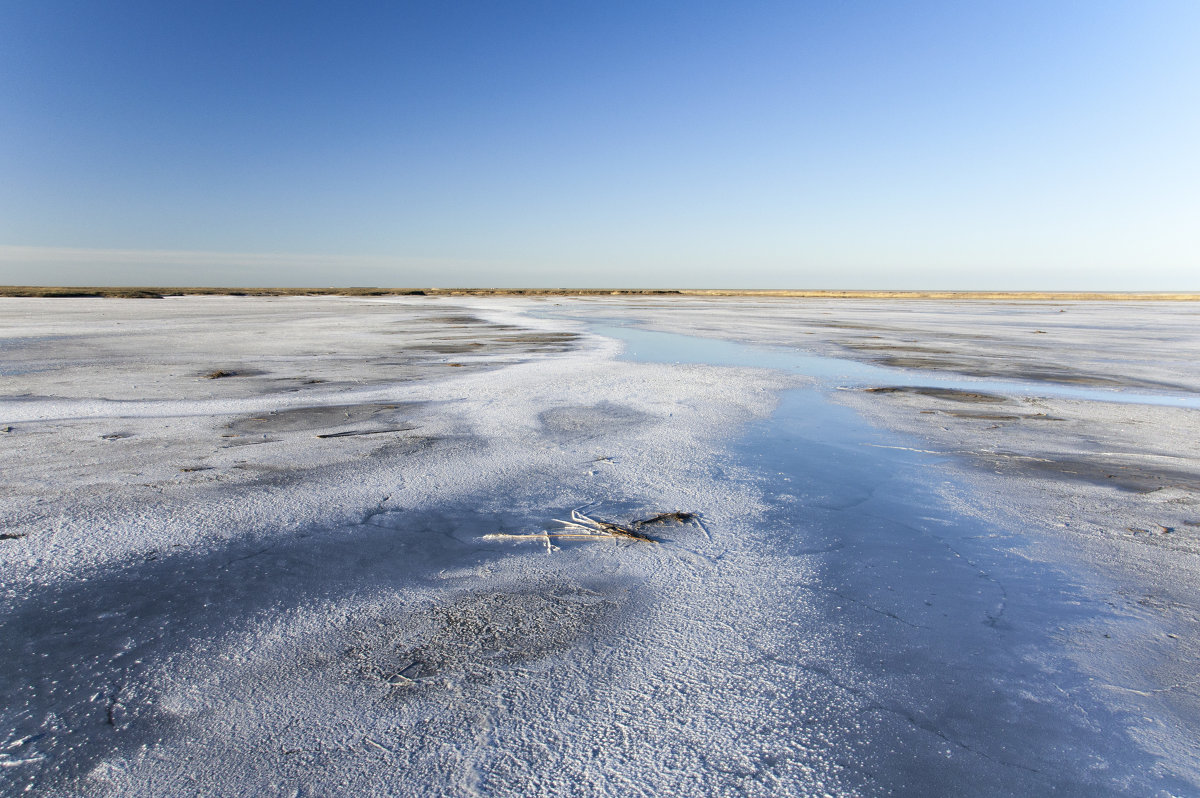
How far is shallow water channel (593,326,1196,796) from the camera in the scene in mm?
2008

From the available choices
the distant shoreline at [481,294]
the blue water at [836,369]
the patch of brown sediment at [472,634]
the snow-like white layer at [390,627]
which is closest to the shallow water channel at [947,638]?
the snow-like white layer at [390,627]

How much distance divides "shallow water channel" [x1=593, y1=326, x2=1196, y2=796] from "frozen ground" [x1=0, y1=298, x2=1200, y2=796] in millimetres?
15

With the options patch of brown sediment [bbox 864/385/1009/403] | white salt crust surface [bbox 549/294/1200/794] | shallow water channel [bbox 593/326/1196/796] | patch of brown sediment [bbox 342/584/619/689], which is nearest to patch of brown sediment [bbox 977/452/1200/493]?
white salt crust surface [bbox 549/294/1200/794]

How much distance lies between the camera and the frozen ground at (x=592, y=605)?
2.02 metres

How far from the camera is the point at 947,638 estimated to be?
2.74 meters

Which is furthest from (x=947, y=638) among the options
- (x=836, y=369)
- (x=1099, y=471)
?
(x=836, y=369)

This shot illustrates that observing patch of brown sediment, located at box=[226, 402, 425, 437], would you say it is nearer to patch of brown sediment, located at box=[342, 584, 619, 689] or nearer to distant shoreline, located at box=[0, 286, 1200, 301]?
patch of brown sediment, located at box=[342, 584, 619, 689]

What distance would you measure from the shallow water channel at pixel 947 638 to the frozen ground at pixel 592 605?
1 cm

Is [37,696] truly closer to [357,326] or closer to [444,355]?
[444,355]

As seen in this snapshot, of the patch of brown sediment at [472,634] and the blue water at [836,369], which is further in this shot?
the blue water at [836,369]

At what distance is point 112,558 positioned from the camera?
11.2 feet

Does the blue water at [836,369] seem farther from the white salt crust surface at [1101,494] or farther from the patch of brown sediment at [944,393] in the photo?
the patch of brown sediment at [944,393]

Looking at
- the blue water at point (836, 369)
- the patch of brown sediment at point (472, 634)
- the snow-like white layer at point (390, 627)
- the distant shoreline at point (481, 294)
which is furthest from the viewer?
the distant shoreline at point (481, 294)

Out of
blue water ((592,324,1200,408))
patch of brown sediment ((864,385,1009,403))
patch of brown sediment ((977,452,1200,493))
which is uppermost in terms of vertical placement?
blue water ((592,324,1200,408))
